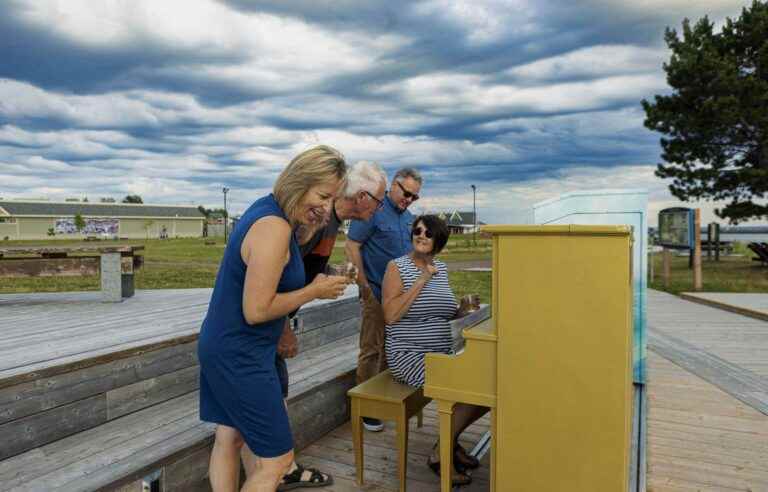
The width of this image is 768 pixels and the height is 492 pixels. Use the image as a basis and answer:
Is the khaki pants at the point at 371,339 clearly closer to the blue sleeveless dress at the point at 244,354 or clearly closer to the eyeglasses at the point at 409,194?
the eyeglasses at the point at 409,194

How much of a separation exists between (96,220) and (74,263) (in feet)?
239

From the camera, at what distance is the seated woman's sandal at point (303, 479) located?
2734 millimetres

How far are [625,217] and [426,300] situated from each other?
207 cm

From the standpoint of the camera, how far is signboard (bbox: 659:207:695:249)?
1282 cm

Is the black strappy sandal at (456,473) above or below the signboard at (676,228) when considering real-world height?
below

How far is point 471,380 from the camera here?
2.27 m

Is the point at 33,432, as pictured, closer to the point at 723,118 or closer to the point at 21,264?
the point at 21,264

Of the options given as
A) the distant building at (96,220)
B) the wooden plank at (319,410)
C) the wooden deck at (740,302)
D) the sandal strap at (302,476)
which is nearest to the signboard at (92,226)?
the distant building at (96,220)

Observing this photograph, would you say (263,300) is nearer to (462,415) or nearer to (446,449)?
(446,449)

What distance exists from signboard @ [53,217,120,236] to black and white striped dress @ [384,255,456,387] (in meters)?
72.0

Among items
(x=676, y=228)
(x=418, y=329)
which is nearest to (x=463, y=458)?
(x=418, y=329)

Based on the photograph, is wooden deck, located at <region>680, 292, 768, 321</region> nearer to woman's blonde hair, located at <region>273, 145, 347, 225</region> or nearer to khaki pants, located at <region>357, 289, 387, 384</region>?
khaki pants, located at <region>357, 289, 387, 384</region>

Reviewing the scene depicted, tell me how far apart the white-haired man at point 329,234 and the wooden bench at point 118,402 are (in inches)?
14.2

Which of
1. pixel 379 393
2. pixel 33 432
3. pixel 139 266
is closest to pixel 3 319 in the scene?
pixel 139 266
